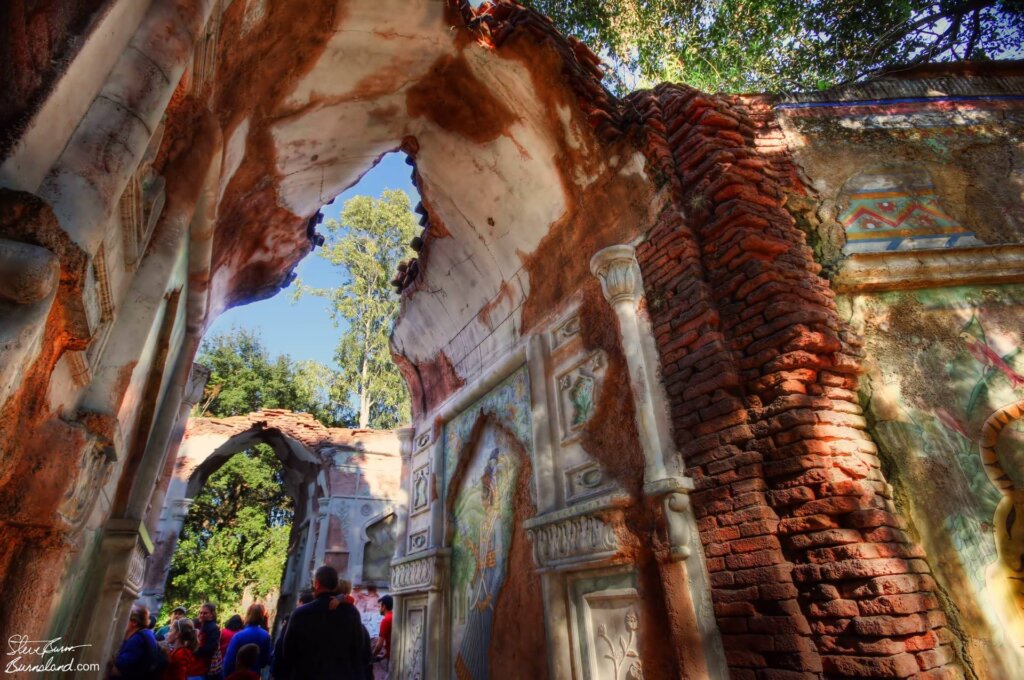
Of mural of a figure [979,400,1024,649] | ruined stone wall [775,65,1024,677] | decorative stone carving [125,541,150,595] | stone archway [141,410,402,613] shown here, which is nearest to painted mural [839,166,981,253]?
ruined stone wall [775,65,1024,677]

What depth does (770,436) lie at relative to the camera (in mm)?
3045

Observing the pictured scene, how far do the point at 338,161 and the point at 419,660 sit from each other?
548cm

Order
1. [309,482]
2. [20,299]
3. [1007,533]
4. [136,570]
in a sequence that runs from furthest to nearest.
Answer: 1. [309,482]
2. [136,570]
3. [1007,533]
4. [20,299]

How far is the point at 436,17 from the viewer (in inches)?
199

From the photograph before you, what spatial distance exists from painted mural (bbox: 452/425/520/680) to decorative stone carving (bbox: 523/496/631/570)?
0.95m

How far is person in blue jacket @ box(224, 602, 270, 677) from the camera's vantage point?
15.2 feet

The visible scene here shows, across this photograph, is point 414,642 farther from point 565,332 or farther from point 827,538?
point 827,538

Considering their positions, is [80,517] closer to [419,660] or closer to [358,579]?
[419,660]

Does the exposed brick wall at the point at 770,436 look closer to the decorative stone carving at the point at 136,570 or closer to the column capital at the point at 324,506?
the decorative stone carving at the point at 136,570

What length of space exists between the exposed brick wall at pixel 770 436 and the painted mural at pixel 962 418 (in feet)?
0.94

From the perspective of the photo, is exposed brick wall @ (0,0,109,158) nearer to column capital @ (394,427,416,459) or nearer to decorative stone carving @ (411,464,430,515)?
decorative stone carving @ (411,464,430,515)

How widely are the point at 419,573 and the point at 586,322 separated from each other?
12.1ft

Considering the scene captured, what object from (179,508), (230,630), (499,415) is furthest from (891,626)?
(179,508)

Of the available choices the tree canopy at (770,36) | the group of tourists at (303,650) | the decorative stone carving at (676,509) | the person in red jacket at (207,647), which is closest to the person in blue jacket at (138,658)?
the group of tourists at (303,650)
